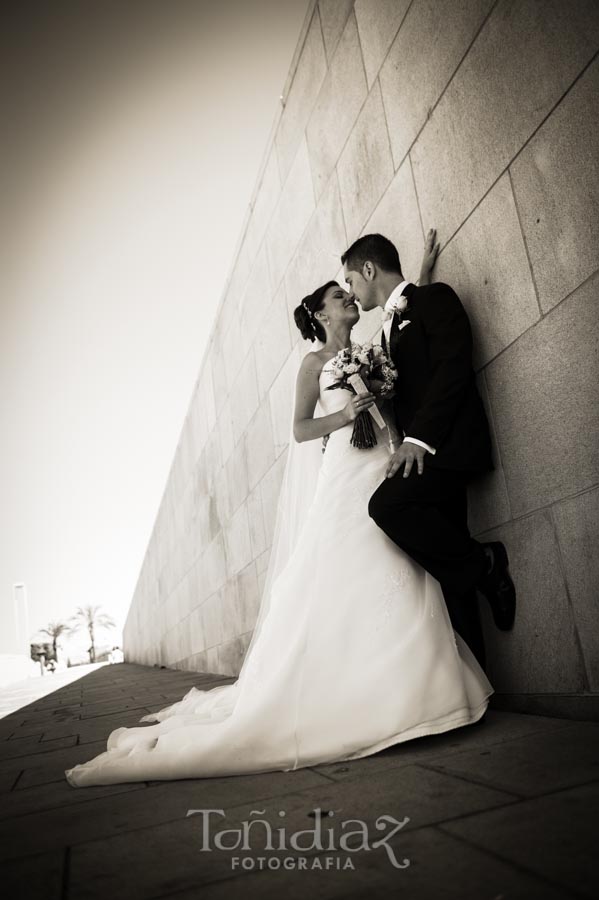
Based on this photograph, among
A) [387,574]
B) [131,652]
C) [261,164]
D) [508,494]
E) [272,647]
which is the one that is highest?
[261,164]

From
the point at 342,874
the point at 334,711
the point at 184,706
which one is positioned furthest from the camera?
the point at 184,706

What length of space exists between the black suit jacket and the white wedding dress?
0.41 m

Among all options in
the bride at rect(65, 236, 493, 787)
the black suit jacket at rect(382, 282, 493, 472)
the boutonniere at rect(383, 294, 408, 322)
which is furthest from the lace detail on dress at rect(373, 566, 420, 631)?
Result: the boutonniere at rect(383, 294, 408, 322)

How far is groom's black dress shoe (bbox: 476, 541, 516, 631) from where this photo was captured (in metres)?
2.58

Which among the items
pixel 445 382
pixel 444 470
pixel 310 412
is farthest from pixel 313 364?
pixel 444 470

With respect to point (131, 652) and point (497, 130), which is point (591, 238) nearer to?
point (497, 130)

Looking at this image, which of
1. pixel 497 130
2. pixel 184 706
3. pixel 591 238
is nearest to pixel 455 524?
pixel 591 238

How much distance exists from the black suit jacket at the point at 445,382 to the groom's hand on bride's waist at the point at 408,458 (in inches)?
1.5

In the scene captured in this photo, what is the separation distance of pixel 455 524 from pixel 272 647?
91cm

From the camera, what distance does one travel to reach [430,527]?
2.50 m

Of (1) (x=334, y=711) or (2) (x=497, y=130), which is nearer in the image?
(1) (x=334, y=711)

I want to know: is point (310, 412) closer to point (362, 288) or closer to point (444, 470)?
point (362, 288)

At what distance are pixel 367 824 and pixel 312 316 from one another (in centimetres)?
264

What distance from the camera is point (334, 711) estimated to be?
7.37ft
